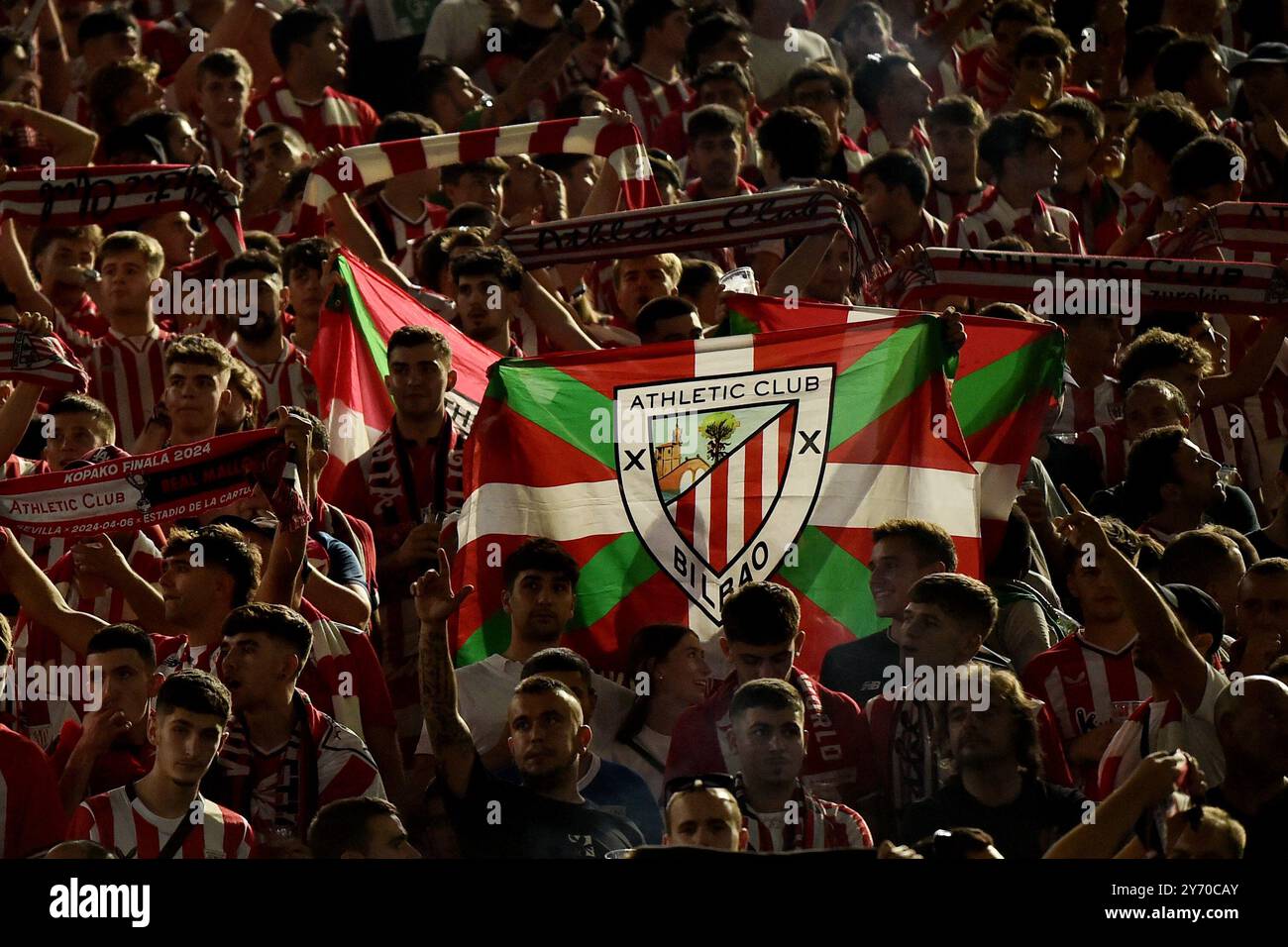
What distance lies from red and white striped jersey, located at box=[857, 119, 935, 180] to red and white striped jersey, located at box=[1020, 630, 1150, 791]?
5.47 meters

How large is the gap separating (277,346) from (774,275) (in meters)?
2.06

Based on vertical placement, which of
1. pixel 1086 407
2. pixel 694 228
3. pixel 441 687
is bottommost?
pixel 441 687

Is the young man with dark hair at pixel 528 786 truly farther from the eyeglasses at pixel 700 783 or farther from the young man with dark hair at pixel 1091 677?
the young man with dark hair at pixel 1091 677

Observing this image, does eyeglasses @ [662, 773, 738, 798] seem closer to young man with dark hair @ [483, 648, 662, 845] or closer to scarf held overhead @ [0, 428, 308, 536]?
young man with dark hair @ [483, 648, 662, 845]

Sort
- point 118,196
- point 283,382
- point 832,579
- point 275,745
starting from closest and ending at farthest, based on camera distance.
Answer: point 275,745 → point 832,579 → point 283,382 → point 118,196

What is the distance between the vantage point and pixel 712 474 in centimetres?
868

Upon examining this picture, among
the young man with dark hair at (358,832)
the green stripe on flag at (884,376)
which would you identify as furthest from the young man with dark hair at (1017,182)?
the young man with dark hair at (358,832)

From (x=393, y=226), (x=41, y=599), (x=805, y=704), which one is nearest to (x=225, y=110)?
(x=393, y=226)

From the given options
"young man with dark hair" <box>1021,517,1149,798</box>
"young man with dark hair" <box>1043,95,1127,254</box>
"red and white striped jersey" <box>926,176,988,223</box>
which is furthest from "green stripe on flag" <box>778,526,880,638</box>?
"young man with dark hair" <box>1043,95,1127,254</box>

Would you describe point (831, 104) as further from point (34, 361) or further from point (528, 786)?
point (528, 786)

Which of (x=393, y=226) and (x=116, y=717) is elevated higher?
(x=393, y=226)

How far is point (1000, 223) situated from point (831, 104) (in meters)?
1.31

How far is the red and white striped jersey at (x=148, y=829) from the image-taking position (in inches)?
271
